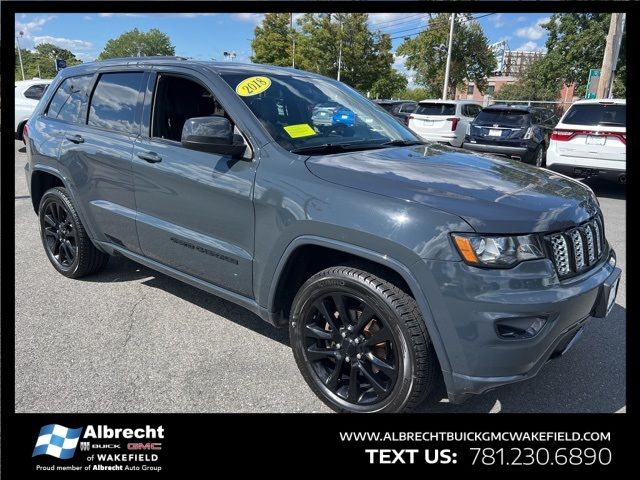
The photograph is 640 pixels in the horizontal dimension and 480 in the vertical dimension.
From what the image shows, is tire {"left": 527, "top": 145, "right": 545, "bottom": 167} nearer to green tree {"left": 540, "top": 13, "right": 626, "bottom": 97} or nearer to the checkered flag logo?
the checkered flag logo

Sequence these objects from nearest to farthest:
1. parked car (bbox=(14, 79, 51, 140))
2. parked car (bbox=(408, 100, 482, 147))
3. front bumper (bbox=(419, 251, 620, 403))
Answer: front bumper (bbox=(419, 251, 620, 403))
parked car (bbox=(14, 79, 51, 140))
parked car (bbox=(408, 100, 482, 147))

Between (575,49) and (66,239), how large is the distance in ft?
116

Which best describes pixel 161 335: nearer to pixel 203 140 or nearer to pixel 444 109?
pixel 203 140

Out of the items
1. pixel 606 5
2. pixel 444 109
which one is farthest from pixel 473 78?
pixel 606 5

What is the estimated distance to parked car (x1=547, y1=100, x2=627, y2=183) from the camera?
27.3 feet

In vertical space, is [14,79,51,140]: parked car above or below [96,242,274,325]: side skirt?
above

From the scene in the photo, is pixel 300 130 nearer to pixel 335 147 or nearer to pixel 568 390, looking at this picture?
pixel 335 147

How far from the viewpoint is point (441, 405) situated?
2.80 m

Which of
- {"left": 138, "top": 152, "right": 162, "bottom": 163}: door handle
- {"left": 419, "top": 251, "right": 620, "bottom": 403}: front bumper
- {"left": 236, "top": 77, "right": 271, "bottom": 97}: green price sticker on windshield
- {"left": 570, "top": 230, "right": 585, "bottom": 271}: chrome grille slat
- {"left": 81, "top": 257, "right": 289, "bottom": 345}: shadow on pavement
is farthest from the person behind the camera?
{"left": 81, "top": 257, "right": 289, "bottom": 345}: shadow on pavement

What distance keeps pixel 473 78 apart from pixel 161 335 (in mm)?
44603

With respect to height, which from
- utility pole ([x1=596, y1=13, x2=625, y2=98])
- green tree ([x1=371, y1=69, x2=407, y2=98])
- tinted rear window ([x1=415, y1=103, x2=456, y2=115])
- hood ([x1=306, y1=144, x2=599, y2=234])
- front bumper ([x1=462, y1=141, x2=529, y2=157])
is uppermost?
green tree ([x1=371, y1=69, x2=407, y2=98])

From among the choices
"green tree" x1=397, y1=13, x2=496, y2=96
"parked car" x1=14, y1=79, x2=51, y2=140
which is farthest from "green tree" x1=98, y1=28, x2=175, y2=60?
"parked car" x1=14, y1=79, x2=51, y2=140

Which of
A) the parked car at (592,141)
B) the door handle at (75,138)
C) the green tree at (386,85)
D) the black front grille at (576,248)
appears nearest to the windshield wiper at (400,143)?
the black front grille at (576,248)

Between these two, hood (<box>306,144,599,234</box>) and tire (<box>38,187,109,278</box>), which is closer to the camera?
hood (<box>306,144,599,234</box>)
